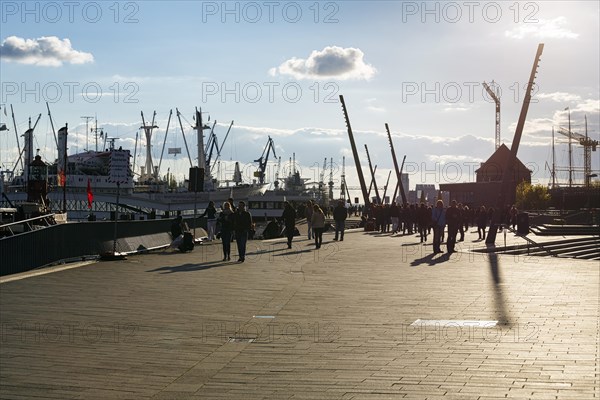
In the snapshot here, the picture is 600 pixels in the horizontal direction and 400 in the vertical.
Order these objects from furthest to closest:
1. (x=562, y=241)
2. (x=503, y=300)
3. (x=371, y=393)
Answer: (x=562, y=241) < (x=503, y=300) < (x=371, y=393)

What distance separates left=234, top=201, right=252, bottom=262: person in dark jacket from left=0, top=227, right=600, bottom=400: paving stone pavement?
3.35 m

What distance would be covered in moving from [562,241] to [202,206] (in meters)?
69.2

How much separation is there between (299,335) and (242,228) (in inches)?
487

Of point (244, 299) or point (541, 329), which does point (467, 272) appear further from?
point (541, 329)

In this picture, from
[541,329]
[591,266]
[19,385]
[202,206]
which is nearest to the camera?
[19,385]

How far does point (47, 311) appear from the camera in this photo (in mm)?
12578

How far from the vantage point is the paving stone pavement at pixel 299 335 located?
778 cm

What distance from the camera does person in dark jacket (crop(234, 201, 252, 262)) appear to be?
73.3 feet

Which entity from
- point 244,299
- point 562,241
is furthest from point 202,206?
point 244,299

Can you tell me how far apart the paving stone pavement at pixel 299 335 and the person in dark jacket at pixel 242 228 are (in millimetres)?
3350

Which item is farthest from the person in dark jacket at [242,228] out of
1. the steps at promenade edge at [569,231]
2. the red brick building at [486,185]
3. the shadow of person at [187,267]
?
the red brick building at [486,185]

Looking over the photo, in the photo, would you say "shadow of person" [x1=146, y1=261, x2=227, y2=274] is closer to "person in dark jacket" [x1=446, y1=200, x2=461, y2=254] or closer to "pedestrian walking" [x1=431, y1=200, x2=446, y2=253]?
"pedestrian walking" [x1=431, y1=200, x2=446, y2=253]

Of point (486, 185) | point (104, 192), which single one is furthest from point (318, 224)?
point (486, 185)

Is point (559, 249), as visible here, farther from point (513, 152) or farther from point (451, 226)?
point (451, 226)
